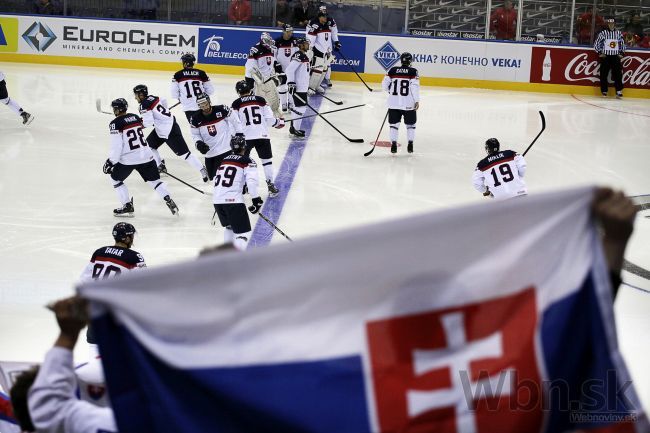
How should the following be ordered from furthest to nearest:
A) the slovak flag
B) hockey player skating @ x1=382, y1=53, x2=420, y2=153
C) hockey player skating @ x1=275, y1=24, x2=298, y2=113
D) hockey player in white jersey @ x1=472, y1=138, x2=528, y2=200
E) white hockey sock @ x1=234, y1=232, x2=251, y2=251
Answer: hockey player skating @ x1=275, y1=24, x2=298, y2=113
hockey player skating @ x1=382, y1=53, x2=420, y2=153
hockey player in white jersey @ x1=472, y1=138, x2=528, y2=200
white hockey sock @ x1=234, y1=232, x2=251, y2=251
the slovak flag

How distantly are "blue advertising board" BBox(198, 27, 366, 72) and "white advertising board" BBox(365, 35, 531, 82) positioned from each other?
0.80 ft

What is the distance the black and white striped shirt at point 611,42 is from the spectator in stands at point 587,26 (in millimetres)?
744

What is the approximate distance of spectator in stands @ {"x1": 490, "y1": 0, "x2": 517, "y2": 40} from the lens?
2139 centimetres

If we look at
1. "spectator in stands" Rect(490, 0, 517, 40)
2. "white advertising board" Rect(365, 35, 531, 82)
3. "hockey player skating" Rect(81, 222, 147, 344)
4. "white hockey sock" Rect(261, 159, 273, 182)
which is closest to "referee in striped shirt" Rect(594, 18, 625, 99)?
"white advertising board" Rect(365, 35, 531, 82)

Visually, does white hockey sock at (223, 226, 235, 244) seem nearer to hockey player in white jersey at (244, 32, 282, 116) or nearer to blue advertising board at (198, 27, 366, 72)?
hockey player in white jersey at (244, 32, 282, 116)

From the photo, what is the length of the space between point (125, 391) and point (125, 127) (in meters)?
8.56

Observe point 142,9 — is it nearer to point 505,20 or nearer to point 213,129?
point 505,20

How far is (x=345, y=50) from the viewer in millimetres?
21672

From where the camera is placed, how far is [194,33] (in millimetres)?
21891

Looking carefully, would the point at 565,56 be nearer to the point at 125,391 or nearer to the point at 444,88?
the point at 444,88

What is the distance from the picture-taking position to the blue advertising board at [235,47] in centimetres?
2166

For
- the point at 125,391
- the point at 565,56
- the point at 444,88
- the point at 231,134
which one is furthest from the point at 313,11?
the point at 125,391

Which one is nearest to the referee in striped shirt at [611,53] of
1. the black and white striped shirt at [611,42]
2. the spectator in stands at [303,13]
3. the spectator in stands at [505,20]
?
the black and white striped shirt at [611,42]

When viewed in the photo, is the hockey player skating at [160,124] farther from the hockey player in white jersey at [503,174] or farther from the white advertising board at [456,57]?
the white advertising board at [456,57]
